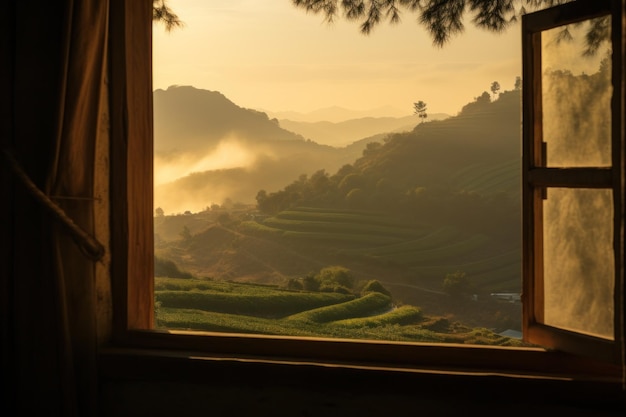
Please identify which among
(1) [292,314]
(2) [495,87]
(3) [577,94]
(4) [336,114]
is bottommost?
(1) [292,314]

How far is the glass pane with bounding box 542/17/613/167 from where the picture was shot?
1.96 m

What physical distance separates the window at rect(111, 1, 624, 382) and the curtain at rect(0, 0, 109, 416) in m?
0.14

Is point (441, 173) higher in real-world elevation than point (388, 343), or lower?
higher

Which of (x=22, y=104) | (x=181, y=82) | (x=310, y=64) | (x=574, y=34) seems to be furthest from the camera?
(x=310, y=64)

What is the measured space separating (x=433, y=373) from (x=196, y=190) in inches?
208

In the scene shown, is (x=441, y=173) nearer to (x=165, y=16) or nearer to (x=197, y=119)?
(x=197, y=119)

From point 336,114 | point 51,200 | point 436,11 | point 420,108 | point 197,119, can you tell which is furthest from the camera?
point 336,114

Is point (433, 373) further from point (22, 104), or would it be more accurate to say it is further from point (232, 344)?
point (22, 104)

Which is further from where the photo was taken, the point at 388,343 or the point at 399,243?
the point at 399,243

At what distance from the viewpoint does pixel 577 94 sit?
204 cm

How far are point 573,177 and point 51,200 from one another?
1.53 metres

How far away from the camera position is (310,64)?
820 cm

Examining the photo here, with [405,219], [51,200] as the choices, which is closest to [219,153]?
[405,219]

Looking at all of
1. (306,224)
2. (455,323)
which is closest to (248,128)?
(306,224)
